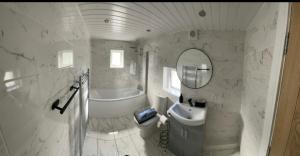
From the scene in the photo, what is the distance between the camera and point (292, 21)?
2.48 ft

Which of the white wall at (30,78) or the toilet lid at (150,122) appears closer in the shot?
the white wall at (30,78)

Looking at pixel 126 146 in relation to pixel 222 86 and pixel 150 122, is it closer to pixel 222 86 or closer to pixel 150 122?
pixel 150 122

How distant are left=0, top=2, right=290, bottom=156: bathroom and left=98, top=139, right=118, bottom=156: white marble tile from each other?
0.06ft

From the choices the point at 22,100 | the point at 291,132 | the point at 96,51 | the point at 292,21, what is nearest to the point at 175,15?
the point at 292,21

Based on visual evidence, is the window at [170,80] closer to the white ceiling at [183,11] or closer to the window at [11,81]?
the white ceiling at [183,11]

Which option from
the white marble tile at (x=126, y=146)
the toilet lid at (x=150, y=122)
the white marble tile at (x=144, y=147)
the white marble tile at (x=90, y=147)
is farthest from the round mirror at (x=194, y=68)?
A: the white marble tile at (x=90, y=147)

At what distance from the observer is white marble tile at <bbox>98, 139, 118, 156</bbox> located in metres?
2.19

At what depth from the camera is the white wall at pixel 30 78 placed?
50 cm

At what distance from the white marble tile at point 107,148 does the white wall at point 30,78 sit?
1317 mm

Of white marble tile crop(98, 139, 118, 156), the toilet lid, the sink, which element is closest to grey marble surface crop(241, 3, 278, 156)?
the sink

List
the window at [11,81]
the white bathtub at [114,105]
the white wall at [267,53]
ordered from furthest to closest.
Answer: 1. the white bathtub at [114,105]
2. the white wall at [267,53]
3. the window at [11,81]

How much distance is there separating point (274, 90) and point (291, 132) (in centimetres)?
27

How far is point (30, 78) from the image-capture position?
0.66 m

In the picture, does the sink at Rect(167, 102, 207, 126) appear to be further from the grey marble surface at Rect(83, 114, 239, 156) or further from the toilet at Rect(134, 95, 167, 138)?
the grey marble surface at Rect(83, 114, 239, 156)
